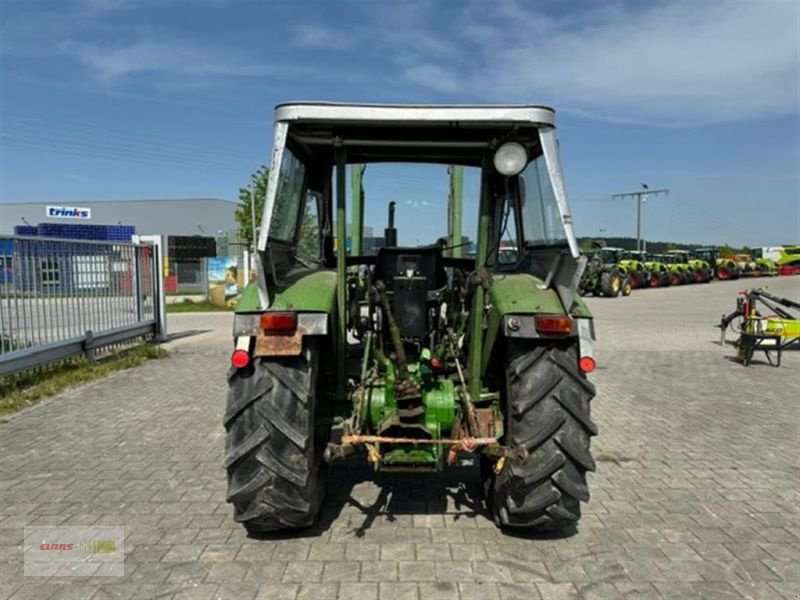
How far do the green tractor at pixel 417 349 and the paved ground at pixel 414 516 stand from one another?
281mm

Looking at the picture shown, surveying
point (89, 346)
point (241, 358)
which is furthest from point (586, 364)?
point (89, 346)

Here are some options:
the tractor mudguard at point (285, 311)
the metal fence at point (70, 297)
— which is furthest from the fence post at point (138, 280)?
the tractor mudguard at point (285, 311)

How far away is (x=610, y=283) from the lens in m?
26.6

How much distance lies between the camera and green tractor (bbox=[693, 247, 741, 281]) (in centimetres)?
3934

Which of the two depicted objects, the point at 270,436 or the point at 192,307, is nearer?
the point at 270,436

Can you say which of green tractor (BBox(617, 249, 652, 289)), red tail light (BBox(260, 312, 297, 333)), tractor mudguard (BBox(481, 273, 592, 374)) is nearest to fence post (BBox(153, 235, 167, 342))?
red tail light (BBox(260, 312, 297, 333))

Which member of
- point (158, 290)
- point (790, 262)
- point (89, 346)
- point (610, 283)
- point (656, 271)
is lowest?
point (89, 346)

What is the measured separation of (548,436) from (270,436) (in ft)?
5.13

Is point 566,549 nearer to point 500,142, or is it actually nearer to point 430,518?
point 430,518

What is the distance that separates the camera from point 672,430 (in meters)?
6.31

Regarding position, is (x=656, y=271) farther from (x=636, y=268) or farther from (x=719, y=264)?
(x=719, y=264)

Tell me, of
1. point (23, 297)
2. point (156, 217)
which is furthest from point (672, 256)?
point (156, 217)

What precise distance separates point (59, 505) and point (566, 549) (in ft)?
11.1

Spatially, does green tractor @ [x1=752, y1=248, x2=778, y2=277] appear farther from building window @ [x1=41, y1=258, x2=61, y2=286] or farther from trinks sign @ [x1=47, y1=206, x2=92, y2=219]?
trinks sign @ [x1=47, y1=206, x2=92, y2=219]
